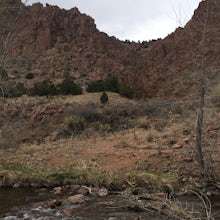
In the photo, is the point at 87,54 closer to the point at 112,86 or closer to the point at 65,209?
the point at 112,86

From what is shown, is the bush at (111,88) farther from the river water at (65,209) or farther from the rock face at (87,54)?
the river water at (65,209)

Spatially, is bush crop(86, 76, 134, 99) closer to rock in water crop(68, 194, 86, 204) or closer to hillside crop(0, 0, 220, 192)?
hillside crop(0, 0, 220, 192)

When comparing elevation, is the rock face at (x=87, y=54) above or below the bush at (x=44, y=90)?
above

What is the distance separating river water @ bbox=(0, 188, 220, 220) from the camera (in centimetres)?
1006

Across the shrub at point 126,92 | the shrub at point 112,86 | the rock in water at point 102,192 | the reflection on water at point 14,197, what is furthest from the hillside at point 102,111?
the shrub at point 112,86

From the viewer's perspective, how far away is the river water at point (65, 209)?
10062mm

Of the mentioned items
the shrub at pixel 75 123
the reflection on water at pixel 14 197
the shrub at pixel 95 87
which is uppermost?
Result: the shrub at pixel 95 87

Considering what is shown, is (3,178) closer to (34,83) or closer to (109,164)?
(109,164)

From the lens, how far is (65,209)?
10828 millimetres

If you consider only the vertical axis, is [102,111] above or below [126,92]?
below

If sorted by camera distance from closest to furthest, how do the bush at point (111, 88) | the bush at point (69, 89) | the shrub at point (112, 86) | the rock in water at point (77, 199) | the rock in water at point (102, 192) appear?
the rock in water at point (77, 199)
the rock in water at point (102, 192)
the bush at point (69, 89)
the bush at point (111, 88)
the shrub at point (112, 86)

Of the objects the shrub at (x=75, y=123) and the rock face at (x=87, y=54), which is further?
the rock face at (x=87, y=54)

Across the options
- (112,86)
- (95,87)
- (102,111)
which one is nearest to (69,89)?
(95,87)

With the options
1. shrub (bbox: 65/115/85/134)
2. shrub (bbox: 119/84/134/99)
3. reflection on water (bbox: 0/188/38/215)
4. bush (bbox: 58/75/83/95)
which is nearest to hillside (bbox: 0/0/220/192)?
shrub (bbox: 65/115/85/134)
